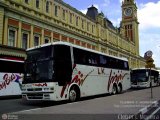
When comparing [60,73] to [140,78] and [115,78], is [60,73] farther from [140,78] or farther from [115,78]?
[140,78]

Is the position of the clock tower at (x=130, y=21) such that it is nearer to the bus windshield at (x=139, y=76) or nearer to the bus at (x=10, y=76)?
the bus windshield at (x=139, y=76)

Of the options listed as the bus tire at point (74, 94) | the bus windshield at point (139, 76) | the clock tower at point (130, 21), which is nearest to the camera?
the bus tire at point (74, 94)

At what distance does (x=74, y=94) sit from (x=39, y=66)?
9.22ft

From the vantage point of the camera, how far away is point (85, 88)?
16.6 meters

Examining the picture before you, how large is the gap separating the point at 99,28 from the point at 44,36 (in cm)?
1987

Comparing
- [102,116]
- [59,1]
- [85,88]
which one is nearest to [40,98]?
[85,88]

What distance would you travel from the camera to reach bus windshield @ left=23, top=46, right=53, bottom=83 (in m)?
13.6

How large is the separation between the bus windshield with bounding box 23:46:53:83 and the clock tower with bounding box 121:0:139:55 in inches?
2977

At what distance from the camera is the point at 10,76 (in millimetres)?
20031

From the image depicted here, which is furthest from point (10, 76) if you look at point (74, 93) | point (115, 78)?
point (115, 78)

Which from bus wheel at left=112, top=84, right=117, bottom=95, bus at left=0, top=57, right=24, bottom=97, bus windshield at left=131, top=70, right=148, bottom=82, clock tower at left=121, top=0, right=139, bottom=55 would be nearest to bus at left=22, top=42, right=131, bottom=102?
bus wheel at left=112, top=84, right=117, bottom=95

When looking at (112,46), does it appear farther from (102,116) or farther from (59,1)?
(102,116)

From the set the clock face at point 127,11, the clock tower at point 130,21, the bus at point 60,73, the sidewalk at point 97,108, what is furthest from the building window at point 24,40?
the clock face at point 127,11

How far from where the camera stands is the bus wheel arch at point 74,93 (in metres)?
14.9
